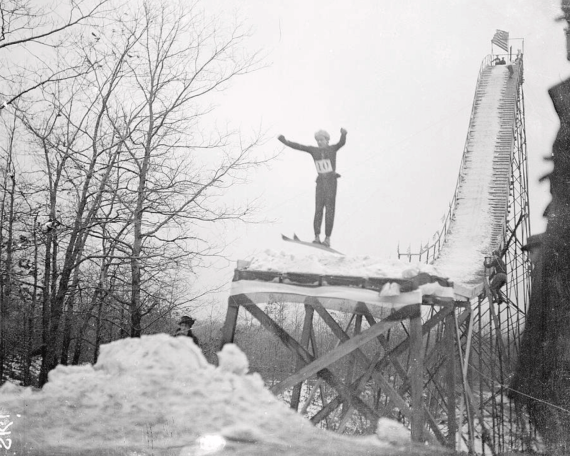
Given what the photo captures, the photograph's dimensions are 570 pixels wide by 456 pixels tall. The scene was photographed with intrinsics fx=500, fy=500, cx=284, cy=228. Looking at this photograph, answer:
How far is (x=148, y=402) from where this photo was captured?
14.6 ft

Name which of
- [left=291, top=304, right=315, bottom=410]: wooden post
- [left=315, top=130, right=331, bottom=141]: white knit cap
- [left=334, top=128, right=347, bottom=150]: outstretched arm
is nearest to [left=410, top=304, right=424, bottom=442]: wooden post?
[left=291, top=304, right=315, bottom=410]: wooden post

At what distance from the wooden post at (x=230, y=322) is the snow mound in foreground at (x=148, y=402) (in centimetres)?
37

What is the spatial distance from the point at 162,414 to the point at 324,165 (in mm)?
3292

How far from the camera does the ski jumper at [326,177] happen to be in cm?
604

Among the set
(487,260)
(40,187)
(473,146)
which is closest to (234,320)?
(487,260)

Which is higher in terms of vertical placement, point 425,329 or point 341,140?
point 341,140

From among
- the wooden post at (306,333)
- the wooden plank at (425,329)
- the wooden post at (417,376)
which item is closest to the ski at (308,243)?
the wooden post at (306,333)

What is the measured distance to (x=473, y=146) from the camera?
36.5ft

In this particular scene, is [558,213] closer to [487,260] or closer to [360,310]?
[487,260]

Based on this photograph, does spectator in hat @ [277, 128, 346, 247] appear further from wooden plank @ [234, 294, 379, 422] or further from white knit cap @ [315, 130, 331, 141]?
wooden plank @ [234, 294, 379, 422]

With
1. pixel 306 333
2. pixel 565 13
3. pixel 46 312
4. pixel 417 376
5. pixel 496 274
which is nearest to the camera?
pixel 417 376

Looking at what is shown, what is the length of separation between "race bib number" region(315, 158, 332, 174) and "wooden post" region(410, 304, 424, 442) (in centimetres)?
210

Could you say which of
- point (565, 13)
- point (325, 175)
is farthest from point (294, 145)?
point (565, 13)

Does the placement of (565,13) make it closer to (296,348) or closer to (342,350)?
(342,350)
